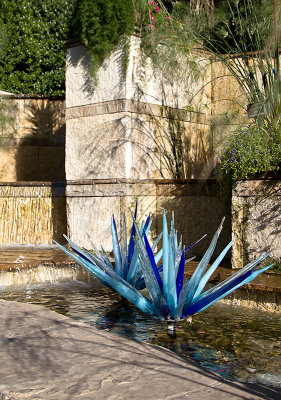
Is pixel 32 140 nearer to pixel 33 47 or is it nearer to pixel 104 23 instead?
pixel 33 47

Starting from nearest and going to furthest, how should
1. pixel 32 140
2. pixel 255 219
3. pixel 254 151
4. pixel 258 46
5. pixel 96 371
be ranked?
pixel 96 371
pixel 254 151
pixel 255 219
pixel 258 46
pixel 32 140

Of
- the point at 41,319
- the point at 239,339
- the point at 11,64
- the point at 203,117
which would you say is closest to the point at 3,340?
the point at 41,319

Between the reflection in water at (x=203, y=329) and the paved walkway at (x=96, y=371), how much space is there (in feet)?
1.48

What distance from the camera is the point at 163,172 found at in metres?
6.62

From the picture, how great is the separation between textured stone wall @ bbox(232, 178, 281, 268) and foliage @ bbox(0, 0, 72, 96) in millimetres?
7966


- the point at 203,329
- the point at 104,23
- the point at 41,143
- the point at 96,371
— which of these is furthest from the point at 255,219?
the point at 41,143

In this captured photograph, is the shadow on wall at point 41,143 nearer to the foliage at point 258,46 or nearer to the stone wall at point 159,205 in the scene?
the stone wall at point 159,205

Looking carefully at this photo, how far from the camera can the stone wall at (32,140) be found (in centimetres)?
966

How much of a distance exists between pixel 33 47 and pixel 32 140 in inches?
128

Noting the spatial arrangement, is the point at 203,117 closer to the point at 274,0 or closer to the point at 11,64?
the point at 274,0

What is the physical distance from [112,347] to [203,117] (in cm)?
508

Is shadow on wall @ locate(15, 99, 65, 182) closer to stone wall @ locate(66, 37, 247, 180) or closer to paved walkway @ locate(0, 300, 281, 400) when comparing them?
stone wall @ locate(66, 37, 247, 180)

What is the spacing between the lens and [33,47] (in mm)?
11945

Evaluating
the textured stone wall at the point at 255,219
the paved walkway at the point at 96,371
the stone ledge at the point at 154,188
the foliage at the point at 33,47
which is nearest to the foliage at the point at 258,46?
the textured stone wall at the point at 255,219
